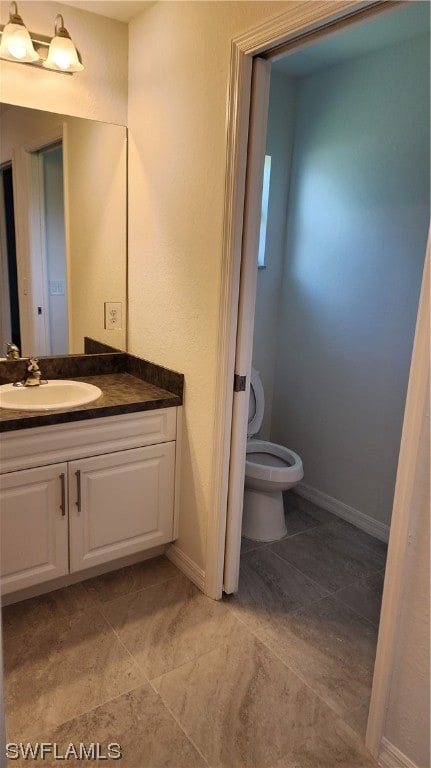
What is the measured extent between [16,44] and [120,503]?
1752 millimetres

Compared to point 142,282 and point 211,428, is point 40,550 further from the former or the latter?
point 142,282

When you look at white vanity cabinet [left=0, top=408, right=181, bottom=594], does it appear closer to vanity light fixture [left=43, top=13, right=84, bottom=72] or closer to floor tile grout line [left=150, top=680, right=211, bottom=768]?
floor tile grout line [left=150, top=680, right=211, bottom=768]

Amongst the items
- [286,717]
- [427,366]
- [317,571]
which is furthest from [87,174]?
[286,717]

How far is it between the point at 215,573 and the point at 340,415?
1.18m

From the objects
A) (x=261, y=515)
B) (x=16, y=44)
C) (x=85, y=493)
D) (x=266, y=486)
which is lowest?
Answer: (x=261, y=515)

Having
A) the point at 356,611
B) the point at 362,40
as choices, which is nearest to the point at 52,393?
the point at 356,611

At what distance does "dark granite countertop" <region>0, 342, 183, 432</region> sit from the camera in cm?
184

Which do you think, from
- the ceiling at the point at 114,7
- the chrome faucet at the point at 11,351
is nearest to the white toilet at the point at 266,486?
the chrome faucet at the point at 11,351

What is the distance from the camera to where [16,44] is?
1.87 metres

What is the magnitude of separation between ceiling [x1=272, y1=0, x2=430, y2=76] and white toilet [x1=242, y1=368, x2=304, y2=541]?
1574mm

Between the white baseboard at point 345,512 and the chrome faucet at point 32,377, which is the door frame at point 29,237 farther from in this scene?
the white baseboard at point 345,512

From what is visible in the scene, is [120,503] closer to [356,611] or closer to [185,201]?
[356,611]

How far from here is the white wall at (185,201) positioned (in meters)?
1.81

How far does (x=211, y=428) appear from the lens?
2.02m
